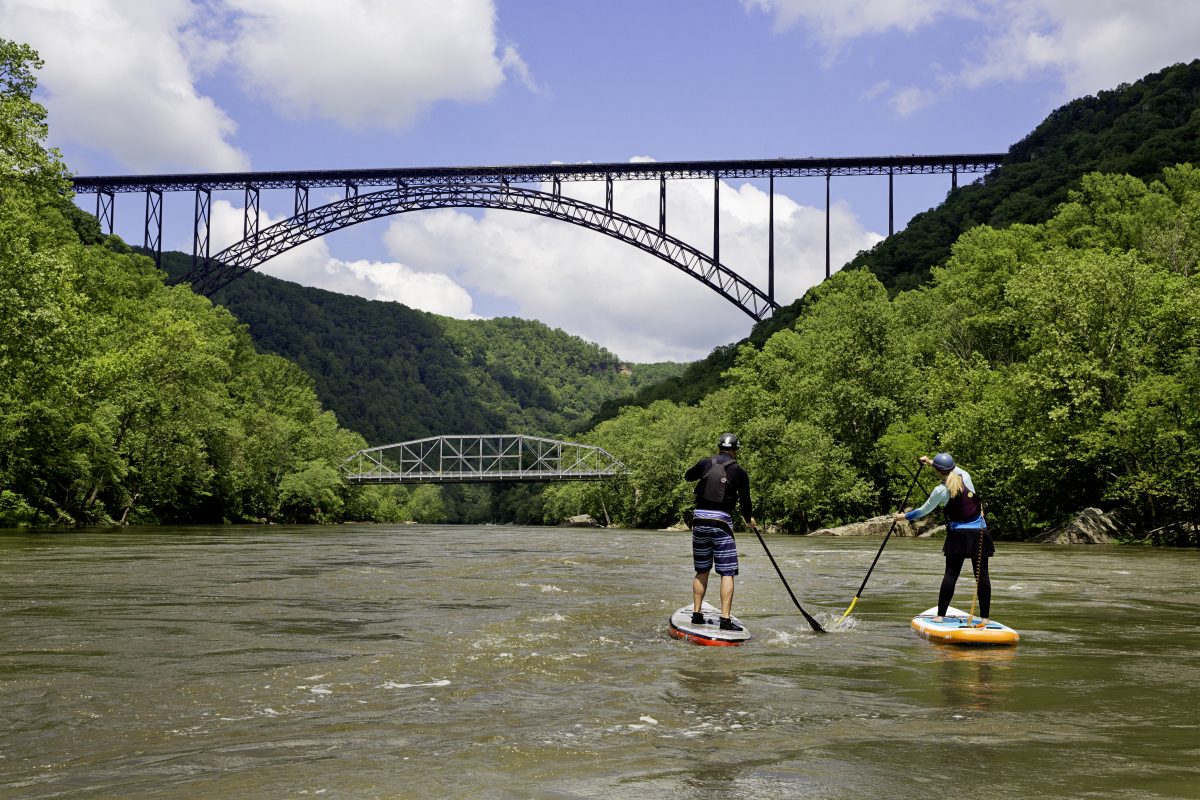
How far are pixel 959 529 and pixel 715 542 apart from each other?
2737mm

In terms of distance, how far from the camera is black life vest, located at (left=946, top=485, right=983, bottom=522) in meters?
10.6

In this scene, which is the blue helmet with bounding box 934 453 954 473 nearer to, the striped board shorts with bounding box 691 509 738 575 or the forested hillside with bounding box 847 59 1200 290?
the striped board shorts with bounding box 691 509 738 575

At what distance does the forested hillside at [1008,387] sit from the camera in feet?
109

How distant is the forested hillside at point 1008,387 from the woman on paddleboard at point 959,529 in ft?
77.6

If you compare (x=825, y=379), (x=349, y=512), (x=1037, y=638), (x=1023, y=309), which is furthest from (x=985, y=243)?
(x=349, y=512)

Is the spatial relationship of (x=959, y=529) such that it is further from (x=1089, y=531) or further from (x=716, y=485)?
(x=1089, y=531)

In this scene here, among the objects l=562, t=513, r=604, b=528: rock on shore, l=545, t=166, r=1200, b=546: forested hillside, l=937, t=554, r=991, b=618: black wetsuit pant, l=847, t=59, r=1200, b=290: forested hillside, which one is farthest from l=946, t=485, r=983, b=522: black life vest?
l=562, t=513, r=604, b=528: rock on shore

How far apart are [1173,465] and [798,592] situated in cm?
2270

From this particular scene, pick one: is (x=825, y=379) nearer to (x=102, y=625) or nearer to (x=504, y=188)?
(x=504, y=188)

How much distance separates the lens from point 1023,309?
132ft

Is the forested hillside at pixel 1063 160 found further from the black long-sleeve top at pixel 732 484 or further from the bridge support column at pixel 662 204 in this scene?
the black long-sleeve top at pixel 732 484

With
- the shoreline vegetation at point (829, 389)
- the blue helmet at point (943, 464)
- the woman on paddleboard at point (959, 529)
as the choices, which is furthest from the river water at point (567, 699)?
the shoreline vegetation at point (829, 389)

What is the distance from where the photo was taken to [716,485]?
10.2 m

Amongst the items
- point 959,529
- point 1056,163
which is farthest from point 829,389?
point 1056,163
